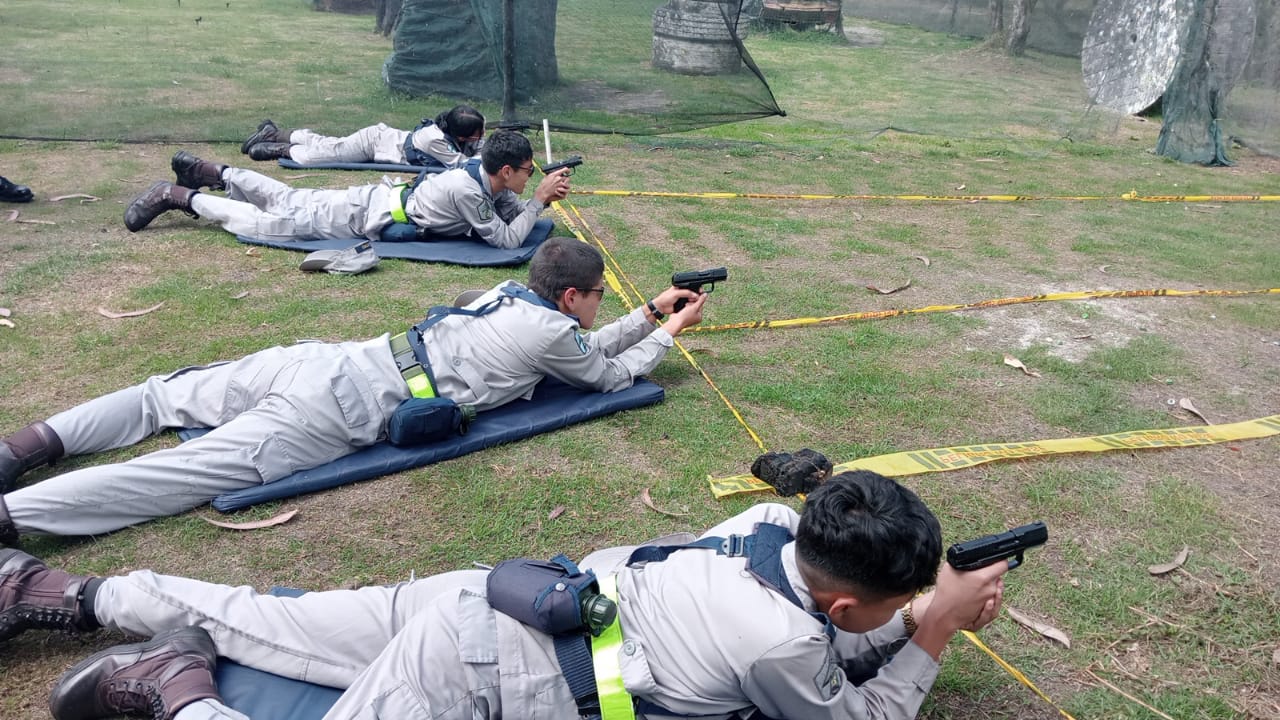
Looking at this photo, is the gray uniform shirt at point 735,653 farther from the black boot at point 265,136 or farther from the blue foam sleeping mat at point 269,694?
the black boot at point 265,136

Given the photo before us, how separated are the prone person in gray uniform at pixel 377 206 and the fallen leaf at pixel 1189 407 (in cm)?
417

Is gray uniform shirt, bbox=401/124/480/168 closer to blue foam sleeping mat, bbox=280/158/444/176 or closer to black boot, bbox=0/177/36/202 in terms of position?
blue foam sleeping mat, bbox=280/158/444/176

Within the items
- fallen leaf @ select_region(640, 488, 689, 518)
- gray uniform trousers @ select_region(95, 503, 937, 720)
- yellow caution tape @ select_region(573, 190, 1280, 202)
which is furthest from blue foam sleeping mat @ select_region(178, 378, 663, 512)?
yellow caution tape @ select_region(573, 190, 1280, 202)

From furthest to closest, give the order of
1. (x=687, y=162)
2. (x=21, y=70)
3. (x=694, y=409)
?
(x=687, y=162) → (x=21, y=70) → (x=694, y=409)

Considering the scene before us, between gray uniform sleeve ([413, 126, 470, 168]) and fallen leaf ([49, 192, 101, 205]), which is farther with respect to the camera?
gray uniform sleeve ([413, 126, 470, 168])

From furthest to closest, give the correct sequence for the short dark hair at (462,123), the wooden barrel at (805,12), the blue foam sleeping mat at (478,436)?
the wooden barrel at (805,12) → the short dark hair at (462,123) → the blue foam sleeping mat at (478,436)

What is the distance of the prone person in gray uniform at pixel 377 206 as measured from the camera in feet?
21.6

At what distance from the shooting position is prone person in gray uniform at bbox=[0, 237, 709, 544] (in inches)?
136

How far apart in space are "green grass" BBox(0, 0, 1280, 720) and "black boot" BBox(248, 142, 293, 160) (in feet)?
1.40

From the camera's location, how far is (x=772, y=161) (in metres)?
10.2

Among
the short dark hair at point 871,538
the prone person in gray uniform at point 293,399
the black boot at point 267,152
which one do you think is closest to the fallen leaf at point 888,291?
the prone person in gray uniform at point 293,399

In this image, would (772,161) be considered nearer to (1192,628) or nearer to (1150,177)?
(1150,177)

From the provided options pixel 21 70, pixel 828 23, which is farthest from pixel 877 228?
pixel 828 23

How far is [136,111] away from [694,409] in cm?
759
